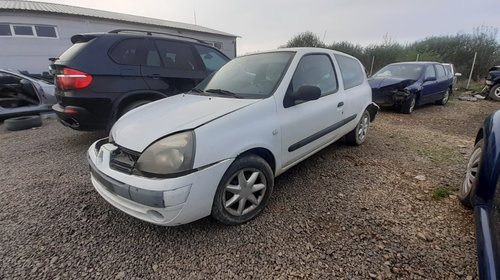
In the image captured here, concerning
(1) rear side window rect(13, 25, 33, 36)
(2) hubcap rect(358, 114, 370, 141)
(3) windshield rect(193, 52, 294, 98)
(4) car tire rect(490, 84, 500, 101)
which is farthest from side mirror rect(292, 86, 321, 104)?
(1) rear side window rect(13, 25, 33, 36)

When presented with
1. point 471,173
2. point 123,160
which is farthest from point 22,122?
point 471,173

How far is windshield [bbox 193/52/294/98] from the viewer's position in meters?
2.34

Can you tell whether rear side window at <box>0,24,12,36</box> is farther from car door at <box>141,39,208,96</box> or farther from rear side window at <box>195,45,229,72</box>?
rear side window at <box>195,45,229,72</box>

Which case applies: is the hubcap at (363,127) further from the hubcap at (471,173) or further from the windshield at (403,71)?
the windshield at (403,71)

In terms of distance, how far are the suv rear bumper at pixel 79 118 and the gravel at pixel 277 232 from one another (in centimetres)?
57

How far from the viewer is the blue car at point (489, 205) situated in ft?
3.97

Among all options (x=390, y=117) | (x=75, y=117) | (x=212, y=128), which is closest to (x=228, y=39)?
(x=390, y=117)

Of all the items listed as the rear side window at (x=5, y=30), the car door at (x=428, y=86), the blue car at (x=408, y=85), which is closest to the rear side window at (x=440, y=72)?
the blue car at (x=408, y=85)

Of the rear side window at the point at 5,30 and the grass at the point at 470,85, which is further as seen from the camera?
the grass at the point at 470,85

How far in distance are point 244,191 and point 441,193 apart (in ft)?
7.33

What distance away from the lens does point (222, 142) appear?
1749mm

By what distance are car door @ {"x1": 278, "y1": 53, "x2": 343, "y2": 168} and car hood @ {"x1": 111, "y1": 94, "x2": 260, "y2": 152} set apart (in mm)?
459

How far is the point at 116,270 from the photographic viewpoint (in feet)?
5.34

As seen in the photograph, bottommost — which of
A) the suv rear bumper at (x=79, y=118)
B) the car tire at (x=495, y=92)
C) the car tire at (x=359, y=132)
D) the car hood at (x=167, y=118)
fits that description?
the car tire at (x=495, y=92)
